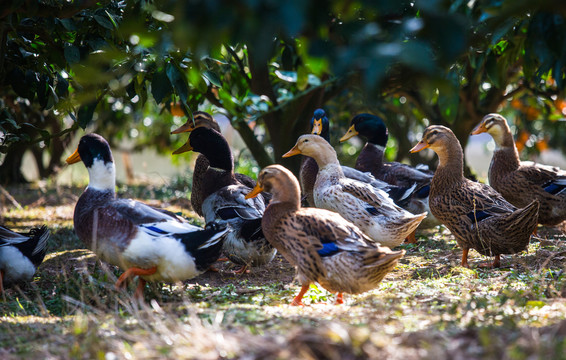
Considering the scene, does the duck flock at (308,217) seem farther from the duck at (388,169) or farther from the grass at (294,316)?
the grass at (294,316)

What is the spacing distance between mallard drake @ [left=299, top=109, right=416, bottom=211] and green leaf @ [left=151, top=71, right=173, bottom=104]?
2554mm

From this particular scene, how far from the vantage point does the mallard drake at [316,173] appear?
6.38 m

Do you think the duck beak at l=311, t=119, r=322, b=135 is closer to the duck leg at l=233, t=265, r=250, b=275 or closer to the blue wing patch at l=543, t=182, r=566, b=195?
the duck leg at l=233, t=265, r=250, b=275

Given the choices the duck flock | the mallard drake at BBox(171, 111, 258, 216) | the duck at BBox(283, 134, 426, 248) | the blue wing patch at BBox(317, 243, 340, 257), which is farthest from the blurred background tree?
the blue wing patch at BBox(317, 243, 340, 257)

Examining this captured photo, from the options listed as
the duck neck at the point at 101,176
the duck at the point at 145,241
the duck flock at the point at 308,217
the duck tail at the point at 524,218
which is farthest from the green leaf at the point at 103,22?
the duck tail at the point at 524,218

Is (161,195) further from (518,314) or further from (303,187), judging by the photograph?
(518,314)

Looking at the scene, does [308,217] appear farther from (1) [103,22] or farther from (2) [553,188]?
(2) [553,188]

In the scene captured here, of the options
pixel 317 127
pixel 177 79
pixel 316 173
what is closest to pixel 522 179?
pixel 316 173

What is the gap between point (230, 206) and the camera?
208 inches

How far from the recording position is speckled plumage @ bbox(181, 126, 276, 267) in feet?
16.3

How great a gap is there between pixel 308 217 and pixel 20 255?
7.53 ft

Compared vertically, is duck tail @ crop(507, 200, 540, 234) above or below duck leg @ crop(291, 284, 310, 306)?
above

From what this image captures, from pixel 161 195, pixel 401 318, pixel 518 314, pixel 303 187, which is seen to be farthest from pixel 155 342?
pixel 161 195

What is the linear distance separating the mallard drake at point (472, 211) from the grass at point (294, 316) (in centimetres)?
24
